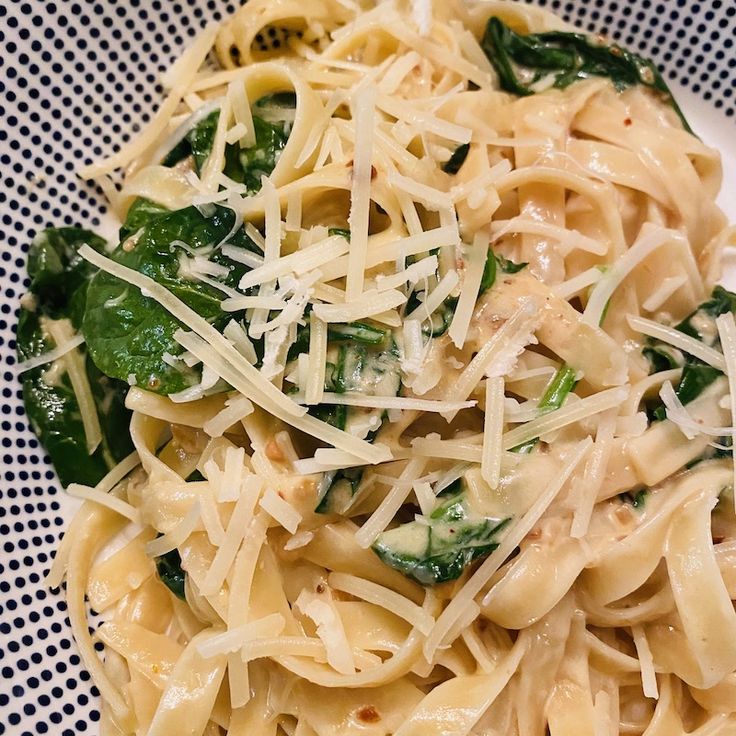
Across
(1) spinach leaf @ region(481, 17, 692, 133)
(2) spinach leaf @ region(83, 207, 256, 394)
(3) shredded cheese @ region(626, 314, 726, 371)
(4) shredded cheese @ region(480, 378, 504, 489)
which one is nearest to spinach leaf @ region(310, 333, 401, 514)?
(4) shredded cheese @ region(480, 378, 504, 489)

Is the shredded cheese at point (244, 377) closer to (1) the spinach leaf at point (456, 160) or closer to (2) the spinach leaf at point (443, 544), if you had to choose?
(2) the spinach leaf at point (443, 544)

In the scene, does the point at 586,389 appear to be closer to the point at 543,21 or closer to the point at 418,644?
the point at 418,644

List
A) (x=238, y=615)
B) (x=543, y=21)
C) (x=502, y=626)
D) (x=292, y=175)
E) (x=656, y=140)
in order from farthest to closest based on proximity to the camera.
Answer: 1. (x=543, y=21)
2. (x=656, y=140)
3. (x=292, y=175)
4. (x=502, y=626)
5. (x=238, y=615)

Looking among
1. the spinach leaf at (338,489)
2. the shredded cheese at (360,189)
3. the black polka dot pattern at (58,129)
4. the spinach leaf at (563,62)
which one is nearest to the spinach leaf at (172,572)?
the black polka dot pattern at (58,129)

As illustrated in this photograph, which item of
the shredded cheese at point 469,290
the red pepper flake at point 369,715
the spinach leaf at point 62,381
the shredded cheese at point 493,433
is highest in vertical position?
the shredded cheese at point 469,290

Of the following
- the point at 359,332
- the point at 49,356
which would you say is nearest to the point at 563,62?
the point at 359,332

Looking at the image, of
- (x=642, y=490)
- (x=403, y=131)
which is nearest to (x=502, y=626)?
(x=642, y=490)

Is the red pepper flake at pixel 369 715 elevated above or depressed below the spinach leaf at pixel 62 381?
Answer: below
